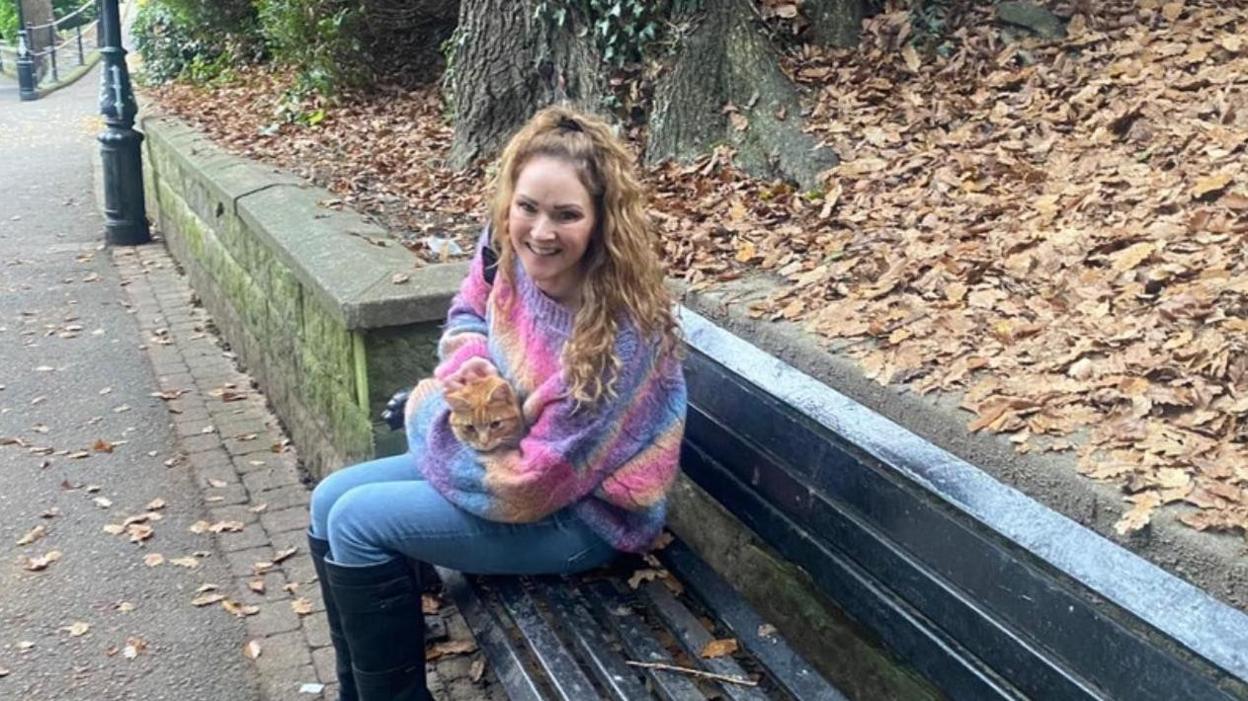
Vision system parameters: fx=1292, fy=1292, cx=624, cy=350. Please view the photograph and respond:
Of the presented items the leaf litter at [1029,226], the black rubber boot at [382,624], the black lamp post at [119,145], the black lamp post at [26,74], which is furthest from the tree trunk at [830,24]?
the black lamp post at [26,74]

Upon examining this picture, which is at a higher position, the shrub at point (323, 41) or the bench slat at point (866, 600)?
the shrub at point (323, 41)

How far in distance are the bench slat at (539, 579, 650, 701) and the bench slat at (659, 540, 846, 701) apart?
0.25m

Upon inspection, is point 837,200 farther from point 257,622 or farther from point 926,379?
point 257,622

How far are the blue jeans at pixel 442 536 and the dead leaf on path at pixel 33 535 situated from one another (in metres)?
2.32

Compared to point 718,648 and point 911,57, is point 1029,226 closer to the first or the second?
point 718,648

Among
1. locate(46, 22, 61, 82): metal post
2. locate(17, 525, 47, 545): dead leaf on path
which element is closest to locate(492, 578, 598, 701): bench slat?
locate(17, 525, 47, 545): dead leaf on path

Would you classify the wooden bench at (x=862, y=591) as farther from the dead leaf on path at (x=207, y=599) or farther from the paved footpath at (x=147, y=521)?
the dead leaf on path at (x=207, y=599)

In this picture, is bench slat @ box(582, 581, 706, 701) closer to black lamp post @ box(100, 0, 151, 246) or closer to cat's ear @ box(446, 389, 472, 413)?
cat's ear @ box(446, 389, 472, 413)

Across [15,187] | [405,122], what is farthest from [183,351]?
[15,187]

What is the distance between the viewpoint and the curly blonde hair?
2682mm

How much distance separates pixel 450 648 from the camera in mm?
3754

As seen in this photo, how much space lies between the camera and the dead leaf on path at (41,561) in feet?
14.7

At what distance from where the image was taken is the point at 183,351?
7.21 meters

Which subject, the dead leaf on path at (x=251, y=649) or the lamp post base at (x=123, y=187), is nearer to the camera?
the dead leaf on path at (x=251, y=649)
